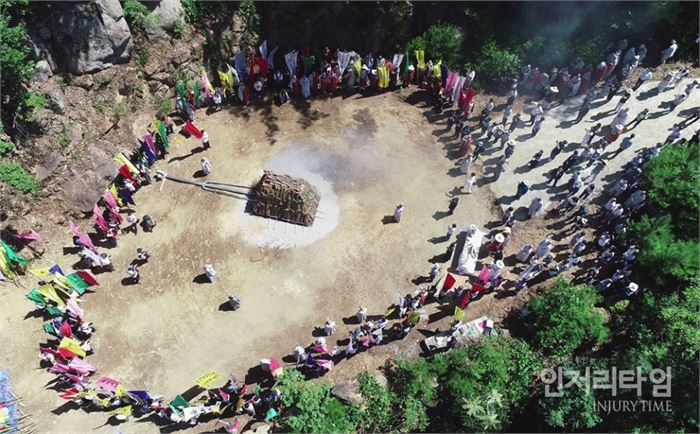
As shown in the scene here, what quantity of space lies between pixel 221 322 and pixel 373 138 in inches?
459

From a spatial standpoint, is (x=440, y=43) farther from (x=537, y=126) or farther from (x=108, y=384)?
(x=108, y=384)

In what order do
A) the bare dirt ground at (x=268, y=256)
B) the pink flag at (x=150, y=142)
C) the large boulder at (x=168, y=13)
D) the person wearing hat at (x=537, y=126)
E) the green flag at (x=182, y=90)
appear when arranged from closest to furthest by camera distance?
the bare dirt ground at (x=268, y=256), the pink flag at (x=150, y=142), the person wearing hat at (x=537, y=126), the green flag at (x=182, y=90), the large boulder at (x=168, y=13)

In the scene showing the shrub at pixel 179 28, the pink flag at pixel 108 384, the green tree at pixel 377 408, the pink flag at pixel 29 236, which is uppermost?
the shrub at pixel 179 28

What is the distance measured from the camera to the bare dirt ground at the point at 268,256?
1938 cm

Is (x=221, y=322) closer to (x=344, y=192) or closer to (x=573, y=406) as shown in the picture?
(x=344, y=192)

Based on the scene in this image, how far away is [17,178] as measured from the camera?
2091cm

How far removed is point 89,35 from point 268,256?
13069 mm

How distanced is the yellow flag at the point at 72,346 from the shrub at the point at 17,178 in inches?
280

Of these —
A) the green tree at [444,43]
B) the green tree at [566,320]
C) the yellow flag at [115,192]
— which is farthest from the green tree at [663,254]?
the yellow flag at [115,192]

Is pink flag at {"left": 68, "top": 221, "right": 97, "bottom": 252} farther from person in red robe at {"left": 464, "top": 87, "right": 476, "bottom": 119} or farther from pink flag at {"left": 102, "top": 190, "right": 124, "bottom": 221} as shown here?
person in red robe at {"left": 464, "top": 87, "right": 476, "bottom": 119}

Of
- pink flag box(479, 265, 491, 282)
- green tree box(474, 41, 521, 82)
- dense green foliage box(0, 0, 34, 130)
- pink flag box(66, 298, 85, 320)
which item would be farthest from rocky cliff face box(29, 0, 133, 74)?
pink flag box(479, 265, 491, 282)

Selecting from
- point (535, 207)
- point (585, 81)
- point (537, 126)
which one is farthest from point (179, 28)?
point (585, 81)

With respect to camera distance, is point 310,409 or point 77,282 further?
point 77,282

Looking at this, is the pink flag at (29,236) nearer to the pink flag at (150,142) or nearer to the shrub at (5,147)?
the shrub at (5,147)
